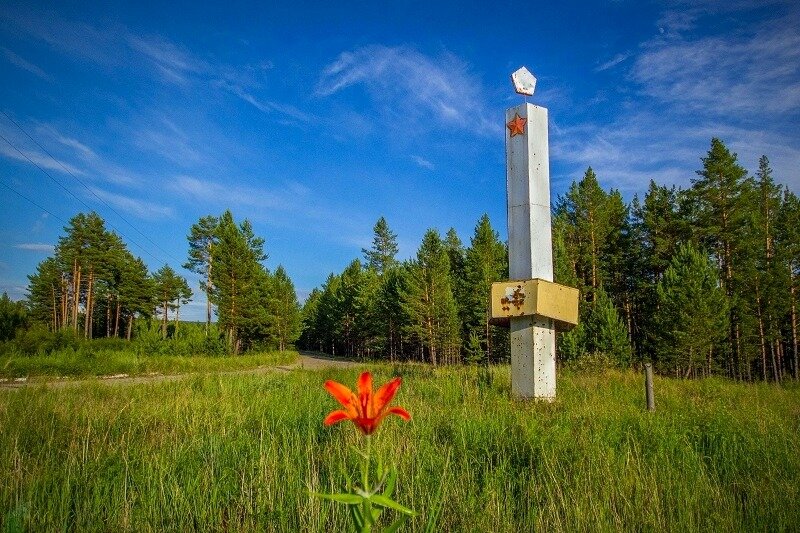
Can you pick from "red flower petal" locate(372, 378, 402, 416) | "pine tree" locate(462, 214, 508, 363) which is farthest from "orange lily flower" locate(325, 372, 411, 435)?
"pine tree" locate(462, 214, 508, 363)

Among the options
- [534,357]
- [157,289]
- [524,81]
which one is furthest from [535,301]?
[157,289]

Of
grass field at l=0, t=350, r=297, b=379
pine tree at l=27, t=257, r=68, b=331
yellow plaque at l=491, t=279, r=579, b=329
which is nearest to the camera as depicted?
yellow plaque at l=491, t=279, r=579, b=329

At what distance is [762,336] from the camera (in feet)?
78.3

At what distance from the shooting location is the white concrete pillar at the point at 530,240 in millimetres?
5445

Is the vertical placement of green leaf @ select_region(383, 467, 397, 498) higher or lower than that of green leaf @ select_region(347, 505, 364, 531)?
higher

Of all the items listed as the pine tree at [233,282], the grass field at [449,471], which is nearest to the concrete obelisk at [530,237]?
the grass field at [449,471]

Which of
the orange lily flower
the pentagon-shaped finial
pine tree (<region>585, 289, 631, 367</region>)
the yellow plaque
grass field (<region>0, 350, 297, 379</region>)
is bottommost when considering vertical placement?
grass field (<region>0, 350, 297, 379</region>)

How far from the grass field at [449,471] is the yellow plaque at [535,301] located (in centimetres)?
119

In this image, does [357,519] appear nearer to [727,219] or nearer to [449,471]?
[449,471]

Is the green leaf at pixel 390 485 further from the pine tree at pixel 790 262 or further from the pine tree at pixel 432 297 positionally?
the pine tree at pixel 432 297

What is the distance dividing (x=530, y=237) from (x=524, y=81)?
250 cm

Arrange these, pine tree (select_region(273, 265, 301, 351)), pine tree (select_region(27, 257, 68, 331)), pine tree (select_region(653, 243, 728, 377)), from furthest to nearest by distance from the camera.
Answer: pine tree (select_region(27, 257, 68, 331)) → pine tree (select_region(273, 265, 301, 351)) → pine tree (select_region(653, 243, 728, 377))

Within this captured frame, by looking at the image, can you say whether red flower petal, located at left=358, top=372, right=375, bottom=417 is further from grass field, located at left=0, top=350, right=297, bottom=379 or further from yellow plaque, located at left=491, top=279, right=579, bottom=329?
grass field, located at left=0, top=350, right=297, bottom=379

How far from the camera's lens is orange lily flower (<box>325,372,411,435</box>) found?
1.09 m
